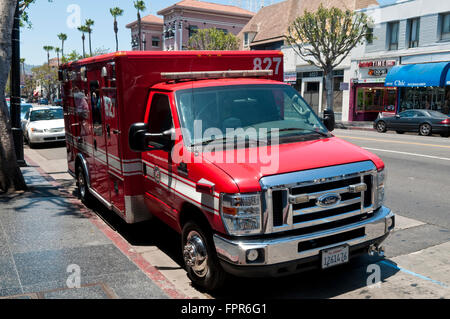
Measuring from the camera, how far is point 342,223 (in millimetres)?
4445

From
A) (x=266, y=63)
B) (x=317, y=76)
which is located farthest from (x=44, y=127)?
(x=317, y=76)

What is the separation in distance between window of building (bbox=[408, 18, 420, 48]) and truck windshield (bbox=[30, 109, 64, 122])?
23.7 metres

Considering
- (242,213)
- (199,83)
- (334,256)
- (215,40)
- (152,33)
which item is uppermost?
(152,33)

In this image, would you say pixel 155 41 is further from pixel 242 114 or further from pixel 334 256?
pixel 334 256

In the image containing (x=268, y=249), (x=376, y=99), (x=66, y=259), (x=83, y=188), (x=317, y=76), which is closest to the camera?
(x=268, y=249)

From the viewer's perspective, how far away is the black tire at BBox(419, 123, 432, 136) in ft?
73.9

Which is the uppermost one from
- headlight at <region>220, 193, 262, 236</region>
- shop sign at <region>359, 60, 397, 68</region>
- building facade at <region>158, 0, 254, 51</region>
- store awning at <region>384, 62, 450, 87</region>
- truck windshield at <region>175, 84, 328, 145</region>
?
building facade at <region>158, 0, 254, 51</region>

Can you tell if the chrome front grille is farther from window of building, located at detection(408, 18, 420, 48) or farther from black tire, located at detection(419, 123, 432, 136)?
window of building, located at detection(408, 18, 420, 48)

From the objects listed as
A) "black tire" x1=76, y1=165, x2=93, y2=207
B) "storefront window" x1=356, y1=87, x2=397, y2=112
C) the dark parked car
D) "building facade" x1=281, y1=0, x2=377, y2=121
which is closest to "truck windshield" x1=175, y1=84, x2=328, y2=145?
"black tire" x1=76, y1=165, x2=93, y2=207

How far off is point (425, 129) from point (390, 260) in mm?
19306

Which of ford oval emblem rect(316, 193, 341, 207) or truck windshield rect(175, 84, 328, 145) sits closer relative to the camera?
ford oval emblem rect(316, 193, 341, 207)

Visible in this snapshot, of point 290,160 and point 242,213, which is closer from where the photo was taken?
point 242,213

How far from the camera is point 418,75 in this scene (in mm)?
28547
